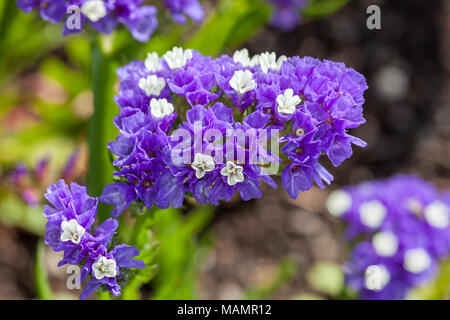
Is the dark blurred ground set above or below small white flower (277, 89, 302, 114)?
above

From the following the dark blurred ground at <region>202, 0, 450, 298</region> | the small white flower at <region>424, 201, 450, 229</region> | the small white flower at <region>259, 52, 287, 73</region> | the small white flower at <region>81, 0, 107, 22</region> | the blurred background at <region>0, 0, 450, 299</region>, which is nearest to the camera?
the small white flower at <region>259, 52, 287, 73</region>

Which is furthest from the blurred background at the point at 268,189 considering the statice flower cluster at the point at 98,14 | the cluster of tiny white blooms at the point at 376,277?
the cluster of tiny white blooms at the point at 376,277

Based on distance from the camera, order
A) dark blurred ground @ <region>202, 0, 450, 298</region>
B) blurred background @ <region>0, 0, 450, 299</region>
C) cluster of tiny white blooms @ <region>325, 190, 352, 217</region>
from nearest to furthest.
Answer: cluster of tiny white blooms @ <region>325, 190, 352, 217</region> < blurred background @ <region>0, 0, 450, 299</region> < dark blurred ground @ <region>202, 0, 450, 298</region>

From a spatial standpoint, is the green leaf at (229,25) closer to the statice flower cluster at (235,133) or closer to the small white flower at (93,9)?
the small white flower at (93,9)

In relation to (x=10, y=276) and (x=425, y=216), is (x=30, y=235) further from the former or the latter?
(x=425, y=216)

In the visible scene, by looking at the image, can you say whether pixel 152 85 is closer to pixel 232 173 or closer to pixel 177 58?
pixel 177 58

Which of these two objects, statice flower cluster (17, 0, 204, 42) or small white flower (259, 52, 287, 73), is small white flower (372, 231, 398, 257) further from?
statice flower cluster (17, 0, 204, 42)

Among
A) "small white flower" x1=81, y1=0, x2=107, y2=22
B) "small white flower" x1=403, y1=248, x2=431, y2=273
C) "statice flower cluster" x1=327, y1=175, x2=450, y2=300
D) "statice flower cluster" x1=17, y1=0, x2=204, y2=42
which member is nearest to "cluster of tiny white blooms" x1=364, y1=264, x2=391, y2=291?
"statice flower cluster" x1=327, y1=175, x2=450, y2=300
